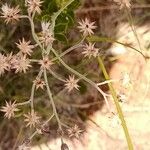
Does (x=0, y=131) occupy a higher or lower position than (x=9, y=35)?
lower

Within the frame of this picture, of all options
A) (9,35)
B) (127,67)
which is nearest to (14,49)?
(9,35)

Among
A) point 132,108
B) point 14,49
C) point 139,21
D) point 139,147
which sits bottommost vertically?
point 139,147

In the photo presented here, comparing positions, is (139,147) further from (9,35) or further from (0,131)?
(9,35)

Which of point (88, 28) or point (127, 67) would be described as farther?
point (127, 67)

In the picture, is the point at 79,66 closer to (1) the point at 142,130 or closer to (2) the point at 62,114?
(2) the point at 62,114

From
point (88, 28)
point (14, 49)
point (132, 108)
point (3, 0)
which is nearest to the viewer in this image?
point (88, 28)

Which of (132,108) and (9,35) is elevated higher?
(9,35)

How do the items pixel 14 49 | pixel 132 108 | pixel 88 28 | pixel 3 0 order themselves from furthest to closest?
pixel 132 108, pixel 14 49, pixel 3 0, pixel 88 28

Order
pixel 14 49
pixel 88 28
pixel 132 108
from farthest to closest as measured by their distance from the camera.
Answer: pixel 132 108 → pixel 14 49 → pixel 88 28

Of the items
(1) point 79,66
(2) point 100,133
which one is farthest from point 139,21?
(2) point 100,133
